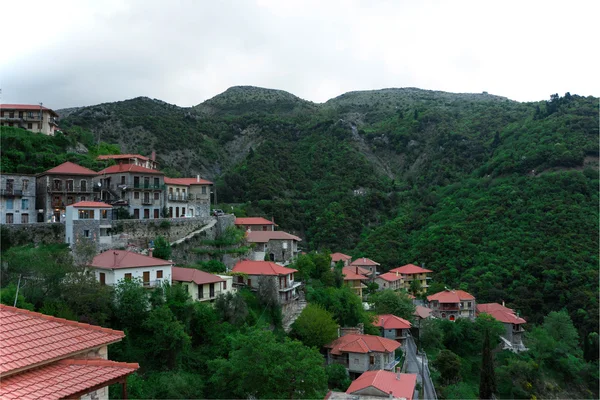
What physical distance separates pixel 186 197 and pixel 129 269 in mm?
16683

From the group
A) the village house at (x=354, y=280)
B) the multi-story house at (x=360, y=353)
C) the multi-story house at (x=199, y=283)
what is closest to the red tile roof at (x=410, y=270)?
the village house at (x=354, y=280)

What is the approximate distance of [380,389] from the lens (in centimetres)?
2534

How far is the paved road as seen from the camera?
1310 inches

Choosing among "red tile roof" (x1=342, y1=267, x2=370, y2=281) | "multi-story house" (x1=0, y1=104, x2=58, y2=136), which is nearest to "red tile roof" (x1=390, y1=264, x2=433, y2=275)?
"red tile roof" (x1=342, y1=267, x2=370, y2=281)

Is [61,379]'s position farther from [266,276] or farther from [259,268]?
[259,268]

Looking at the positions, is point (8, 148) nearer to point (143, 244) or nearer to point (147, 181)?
point (147, 181)

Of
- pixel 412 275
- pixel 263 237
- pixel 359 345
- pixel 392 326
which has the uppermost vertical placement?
pixel 263 237

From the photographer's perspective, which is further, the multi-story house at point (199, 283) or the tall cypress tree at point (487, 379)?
the tall cypress tree at point (487, 379)

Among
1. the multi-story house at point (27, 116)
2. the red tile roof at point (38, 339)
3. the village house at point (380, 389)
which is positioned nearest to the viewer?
the red tile roof at point (38, 339)

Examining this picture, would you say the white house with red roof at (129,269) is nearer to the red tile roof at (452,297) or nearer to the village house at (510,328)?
the red tile roof at (452,297)

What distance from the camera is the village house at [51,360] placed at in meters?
5.91

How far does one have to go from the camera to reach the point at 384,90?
197 meters

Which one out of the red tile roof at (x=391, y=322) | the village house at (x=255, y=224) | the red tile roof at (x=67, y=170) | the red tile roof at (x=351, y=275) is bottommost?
the red tile roof at (x=391, y=322)

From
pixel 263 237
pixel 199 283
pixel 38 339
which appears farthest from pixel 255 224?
pixel 38 339
